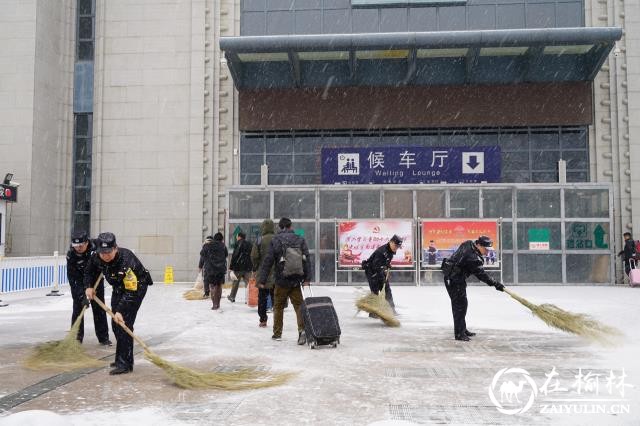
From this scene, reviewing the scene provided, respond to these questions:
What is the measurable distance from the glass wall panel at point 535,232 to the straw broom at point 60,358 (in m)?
17.6

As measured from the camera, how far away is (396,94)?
23203 mm

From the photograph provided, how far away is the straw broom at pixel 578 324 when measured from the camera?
26.9ft

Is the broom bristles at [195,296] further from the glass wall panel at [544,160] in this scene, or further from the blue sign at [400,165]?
the glass wall panel at [544,160]

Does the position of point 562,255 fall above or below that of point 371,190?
below

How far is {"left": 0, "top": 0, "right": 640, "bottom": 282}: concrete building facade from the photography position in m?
22.9

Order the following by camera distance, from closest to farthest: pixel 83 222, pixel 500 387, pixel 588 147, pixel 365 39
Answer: pixel 500 387 < pixel 365 39 < pixel 588 147 < pixel 83 222

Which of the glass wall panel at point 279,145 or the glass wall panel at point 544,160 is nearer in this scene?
the glass wall panel at point 544,160

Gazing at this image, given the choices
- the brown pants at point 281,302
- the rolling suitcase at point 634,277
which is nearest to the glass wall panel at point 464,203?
the rolling suitcase at point 634,277

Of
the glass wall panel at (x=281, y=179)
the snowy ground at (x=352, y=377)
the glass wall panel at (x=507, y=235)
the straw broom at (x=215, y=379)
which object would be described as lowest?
the snowy ground at (x=352, y=377)

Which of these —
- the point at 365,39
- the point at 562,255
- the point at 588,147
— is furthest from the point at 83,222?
the point at 588,147

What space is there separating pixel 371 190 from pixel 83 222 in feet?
40.9

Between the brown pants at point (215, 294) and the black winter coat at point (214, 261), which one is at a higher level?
the black winter coat at point (214, 261)

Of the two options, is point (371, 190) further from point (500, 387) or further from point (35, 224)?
point (500, 387)

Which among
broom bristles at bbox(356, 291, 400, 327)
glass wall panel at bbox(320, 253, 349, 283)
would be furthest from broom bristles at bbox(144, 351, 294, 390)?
glass wall panel at bbox(320, 253, 349, 283)
